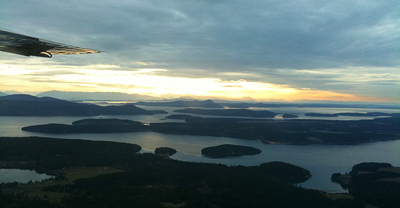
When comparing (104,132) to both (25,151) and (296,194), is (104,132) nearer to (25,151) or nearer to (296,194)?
(25,151)

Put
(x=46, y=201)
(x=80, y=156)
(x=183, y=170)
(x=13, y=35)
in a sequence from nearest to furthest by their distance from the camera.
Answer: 1. (x=13, y=35)
2. (x=46, y=201)
3. (x=183, y=170)
4. (x=80, y=156)

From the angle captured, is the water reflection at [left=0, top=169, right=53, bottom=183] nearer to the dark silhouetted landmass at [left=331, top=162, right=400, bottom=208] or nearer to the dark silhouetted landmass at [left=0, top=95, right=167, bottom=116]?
the dark silhouetted landmass at [left=331, top=162, right=400, bottom=208]

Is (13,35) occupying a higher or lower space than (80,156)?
higher

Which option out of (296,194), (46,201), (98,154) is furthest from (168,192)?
(98,154)

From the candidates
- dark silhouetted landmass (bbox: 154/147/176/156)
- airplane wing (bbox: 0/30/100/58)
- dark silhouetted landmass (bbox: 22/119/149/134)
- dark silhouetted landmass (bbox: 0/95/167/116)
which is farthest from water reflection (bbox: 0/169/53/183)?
dark silhouetted landmass (bbox: 0/95/167/116)

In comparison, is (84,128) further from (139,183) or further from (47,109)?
(47,109)

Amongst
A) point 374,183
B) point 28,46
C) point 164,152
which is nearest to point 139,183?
point 164,152
